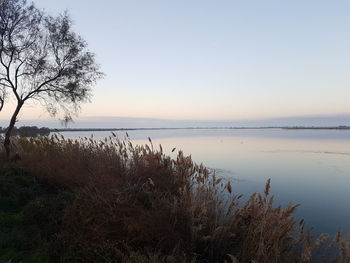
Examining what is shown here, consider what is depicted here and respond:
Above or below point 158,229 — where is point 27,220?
below

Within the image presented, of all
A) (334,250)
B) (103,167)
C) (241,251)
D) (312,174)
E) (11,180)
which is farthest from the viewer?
(312,174)

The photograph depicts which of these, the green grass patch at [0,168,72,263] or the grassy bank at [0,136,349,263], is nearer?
the grassy bank at [0,136,349,263]

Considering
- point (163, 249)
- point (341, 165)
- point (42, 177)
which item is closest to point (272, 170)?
point (341, 165)

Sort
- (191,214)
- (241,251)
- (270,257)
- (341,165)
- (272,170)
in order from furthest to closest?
(341,165) → (272,170) → (191,214) → (241,251) → (270,257)

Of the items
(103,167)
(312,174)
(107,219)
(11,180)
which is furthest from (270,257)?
(312,174)

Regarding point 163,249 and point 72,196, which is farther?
point 72,196

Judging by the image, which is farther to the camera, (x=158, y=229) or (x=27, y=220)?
(x=27, y=220)

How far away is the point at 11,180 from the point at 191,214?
7365 millimetres

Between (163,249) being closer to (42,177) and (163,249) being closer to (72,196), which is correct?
(72,196)

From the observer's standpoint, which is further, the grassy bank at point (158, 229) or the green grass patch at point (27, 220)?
the green grass patch at point (27, 220)

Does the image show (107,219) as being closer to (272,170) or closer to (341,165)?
(272,170)

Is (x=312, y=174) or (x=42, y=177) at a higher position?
(x=42, y=177)

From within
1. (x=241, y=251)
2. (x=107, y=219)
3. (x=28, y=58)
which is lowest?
(x=241, y=251)

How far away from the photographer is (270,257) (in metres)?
4.43
